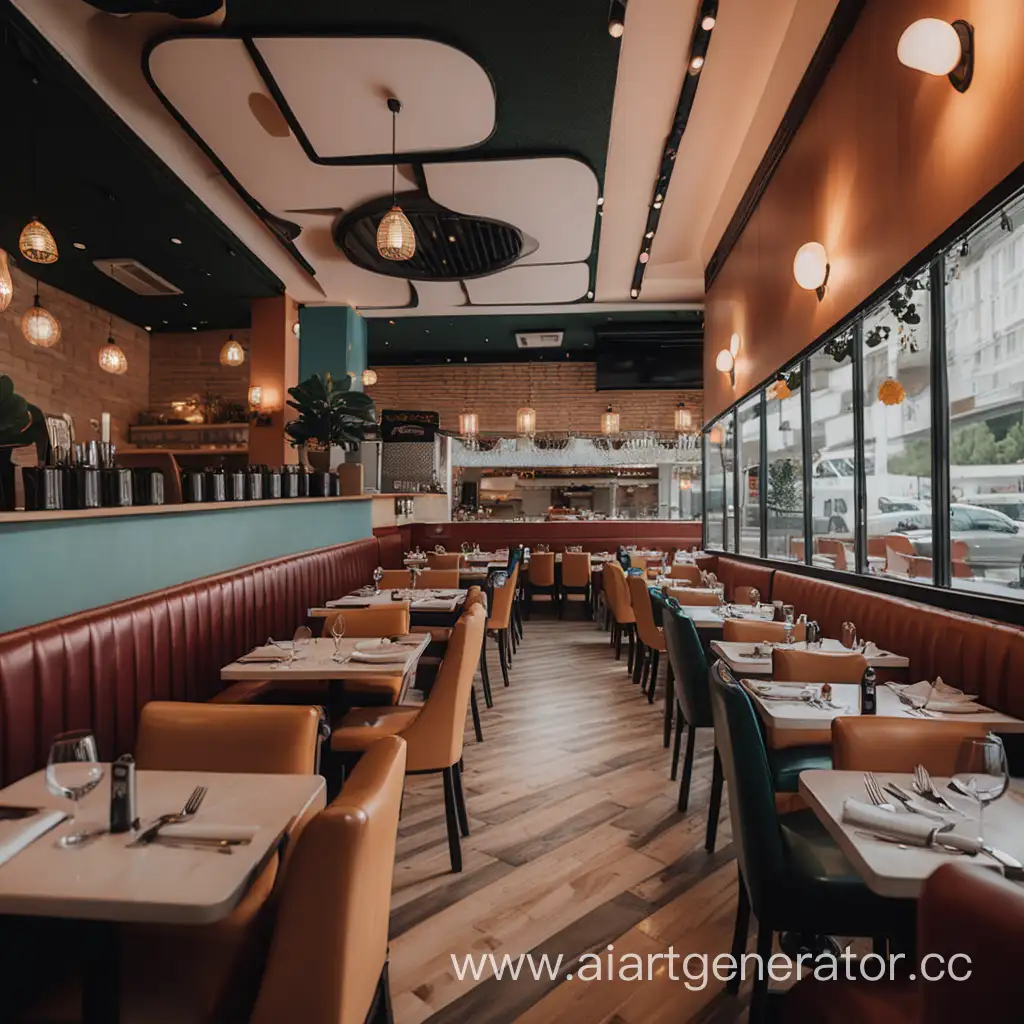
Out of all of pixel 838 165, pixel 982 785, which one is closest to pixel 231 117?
pixel 838 165

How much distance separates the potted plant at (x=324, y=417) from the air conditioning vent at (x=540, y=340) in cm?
451

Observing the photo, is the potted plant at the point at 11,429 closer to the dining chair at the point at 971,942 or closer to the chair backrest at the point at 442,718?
the chair backrest at the point at 442,718

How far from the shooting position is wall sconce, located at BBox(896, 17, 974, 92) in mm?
2914

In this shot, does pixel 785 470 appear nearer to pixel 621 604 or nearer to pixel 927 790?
pixel 621 604

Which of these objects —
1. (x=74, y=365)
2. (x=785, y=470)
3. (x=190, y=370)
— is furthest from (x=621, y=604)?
(x=190, y=370)

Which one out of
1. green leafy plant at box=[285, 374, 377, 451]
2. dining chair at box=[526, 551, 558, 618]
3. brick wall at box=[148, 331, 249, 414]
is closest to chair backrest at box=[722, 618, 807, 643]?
green leafy plant at box=[285, 374, 377, 451]

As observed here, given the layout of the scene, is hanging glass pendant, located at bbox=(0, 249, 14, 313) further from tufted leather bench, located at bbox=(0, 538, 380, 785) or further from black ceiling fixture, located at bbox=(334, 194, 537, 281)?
black ceiling fixture, located at bbox=(334, 194, 537, 281)

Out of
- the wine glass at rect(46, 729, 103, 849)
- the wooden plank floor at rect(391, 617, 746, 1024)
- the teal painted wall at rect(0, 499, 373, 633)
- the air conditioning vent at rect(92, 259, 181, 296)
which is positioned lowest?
the wooden plank floor at rect(391, 617, 746, 1024)

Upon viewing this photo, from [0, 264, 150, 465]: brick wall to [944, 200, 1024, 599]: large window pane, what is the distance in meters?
8.17

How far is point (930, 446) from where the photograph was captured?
3627 millimetres

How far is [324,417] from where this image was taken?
6.83 meters

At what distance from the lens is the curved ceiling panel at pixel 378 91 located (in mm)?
4211

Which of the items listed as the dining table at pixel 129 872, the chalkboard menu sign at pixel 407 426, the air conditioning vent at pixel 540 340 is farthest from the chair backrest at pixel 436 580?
the air conditioning vent at pixel 540 340

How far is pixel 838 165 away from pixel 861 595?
2743mm
